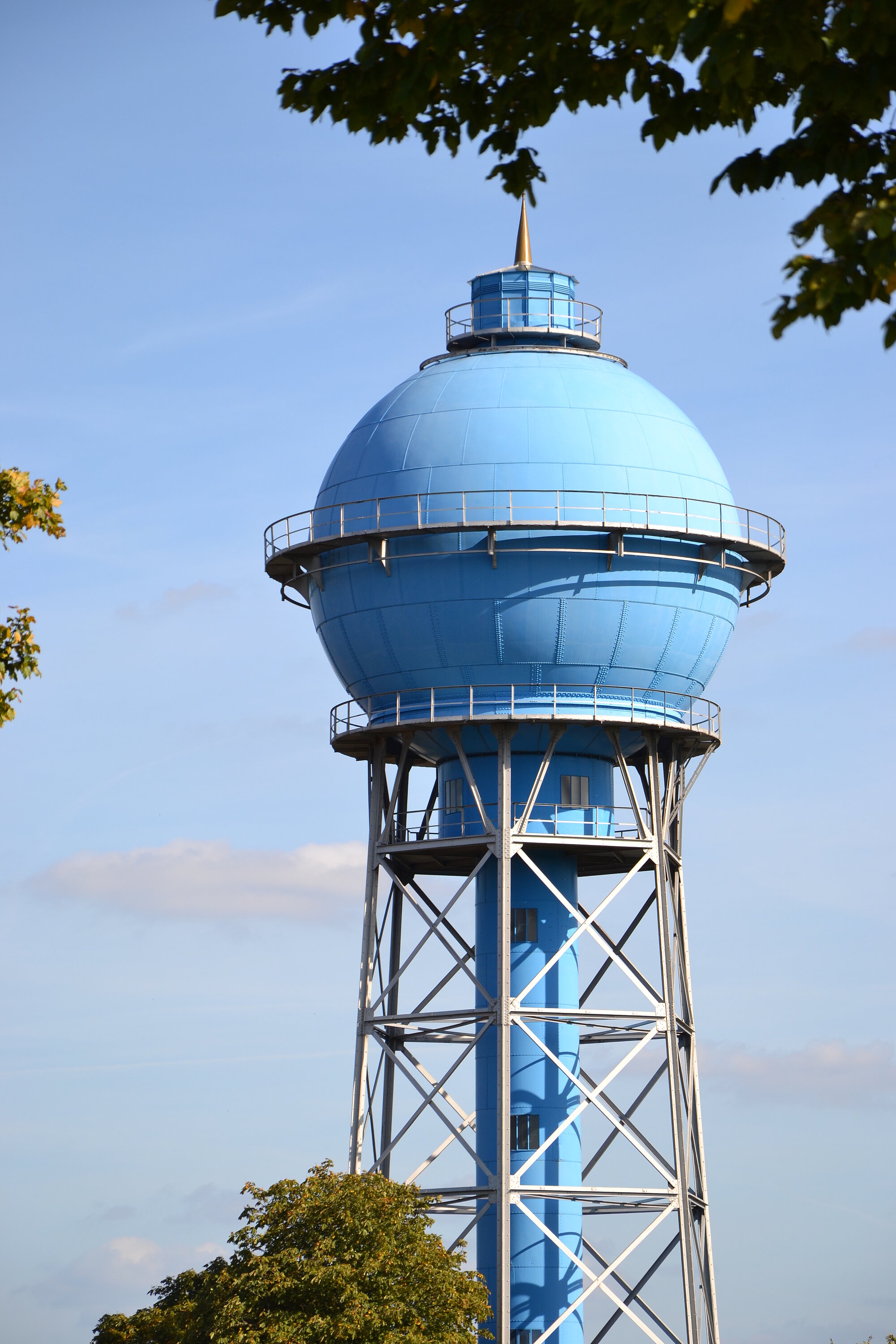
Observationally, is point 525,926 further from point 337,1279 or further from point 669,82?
point 669,82

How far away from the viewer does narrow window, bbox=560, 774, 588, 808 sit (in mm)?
40250

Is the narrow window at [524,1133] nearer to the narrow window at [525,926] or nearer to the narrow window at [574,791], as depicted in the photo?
the narrow window at [525,926]

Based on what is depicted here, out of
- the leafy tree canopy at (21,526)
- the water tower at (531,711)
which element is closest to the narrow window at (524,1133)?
the water tower at (531,711)

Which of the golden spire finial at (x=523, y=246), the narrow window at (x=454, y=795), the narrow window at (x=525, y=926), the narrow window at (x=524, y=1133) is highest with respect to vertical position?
the golden spire finial at (x=523, y=246)

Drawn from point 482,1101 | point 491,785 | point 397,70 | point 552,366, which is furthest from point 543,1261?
point 397,70

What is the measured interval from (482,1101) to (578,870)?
5950 millimetres

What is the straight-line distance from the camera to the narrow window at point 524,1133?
39.1m

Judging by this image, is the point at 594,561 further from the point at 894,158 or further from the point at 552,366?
the point at 894,158

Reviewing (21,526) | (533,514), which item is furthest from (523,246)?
(21,526)

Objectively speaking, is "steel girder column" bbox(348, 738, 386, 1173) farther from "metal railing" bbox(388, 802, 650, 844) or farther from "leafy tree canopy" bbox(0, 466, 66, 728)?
"leafy tree canopy" bbox(0, 466, 66, 728)

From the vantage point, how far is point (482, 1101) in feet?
130

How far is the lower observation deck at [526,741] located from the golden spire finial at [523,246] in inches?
408

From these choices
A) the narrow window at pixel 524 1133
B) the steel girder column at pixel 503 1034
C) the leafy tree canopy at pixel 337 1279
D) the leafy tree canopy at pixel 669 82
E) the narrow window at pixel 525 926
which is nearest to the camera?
the leafy tree canopy at pixel 669 82

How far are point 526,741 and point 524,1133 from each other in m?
7.39
